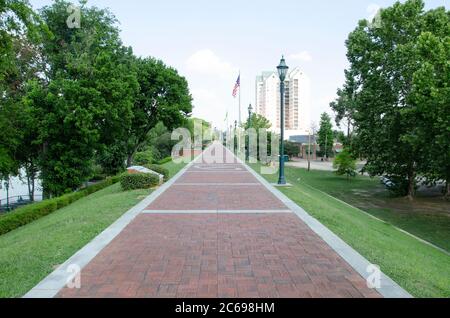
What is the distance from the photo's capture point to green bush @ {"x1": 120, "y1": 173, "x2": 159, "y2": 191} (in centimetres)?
1608

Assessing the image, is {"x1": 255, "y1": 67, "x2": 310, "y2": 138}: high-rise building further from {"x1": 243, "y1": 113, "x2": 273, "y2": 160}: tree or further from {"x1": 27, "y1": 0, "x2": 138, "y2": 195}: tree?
{"x1": 27, "y1": 0, "x2": 138, "y2": 195}: tree

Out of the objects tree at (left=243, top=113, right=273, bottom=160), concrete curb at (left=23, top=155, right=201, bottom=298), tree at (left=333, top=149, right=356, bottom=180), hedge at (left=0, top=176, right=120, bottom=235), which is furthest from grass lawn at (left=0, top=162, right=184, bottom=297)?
tree at (left=243, top=113, right=273, bottom=160)

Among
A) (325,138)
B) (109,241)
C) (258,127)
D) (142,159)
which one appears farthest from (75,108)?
(325,138)

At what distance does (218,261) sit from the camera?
6.35 m

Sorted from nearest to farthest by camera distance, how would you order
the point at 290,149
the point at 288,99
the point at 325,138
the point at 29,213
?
the point at 29,213, the point at 290,149, the point at 325,138, the point at 288,99

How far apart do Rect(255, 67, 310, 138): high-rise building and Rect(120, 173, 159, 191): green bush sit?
60794 millimetres

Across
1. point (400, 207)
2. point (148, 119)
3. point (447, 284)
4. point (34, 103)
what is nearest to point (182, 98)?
point (148, 119)

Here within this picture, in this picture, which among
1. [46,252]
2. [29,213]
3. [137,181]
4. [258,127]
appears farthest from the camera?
[258,127]

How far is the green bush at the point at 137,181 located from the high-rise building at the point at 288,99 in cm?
6079

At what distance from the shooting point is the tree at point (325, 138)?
224 feet

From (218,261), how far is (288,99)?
88.2 meters

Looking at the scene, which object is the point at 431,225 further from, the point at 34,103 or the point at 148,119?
the point at 148,119

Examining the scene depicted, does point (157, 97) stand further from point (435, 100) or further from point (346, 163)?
point (435, 100)

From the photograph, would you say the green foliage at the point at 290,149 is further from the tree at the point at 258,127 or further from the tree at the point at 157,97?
the tree at the point at 157,97
